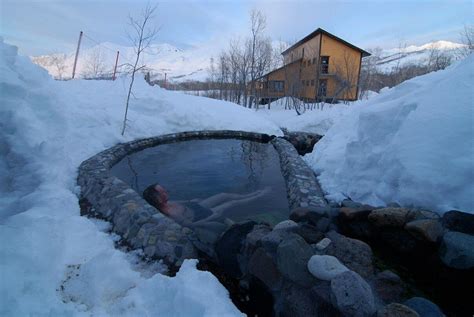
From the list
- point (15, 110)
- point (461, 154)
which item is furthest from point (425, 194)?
point (15, 110)

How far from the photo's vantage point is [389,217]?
2.98 metres

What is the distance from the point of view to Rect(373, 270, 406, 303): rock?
210cm

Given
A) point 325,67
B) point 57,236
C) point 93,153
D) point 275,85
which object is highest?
point 325,67

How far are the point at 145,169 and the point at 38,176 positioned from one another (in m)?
2.60

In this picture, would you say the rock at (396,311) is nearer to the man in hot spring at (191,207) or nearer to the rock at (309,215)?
the rock at (309,215)

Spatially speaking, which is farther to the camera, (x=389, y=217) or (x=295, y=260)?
(x=389, y=217)

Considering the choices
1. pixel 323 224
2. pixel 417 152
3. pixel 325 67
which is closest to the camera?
pixel 323 224

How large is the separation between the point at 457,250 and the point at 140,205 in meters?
3.78

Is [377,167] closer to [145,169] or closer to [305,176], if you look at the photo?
[305,176]

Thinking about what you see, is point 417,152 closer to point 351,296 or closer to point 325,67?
point 351,296

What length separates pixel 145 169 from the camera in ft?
23.0

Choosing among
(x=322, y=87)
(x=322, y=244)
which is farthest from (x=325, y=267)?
(x=322, y=87)

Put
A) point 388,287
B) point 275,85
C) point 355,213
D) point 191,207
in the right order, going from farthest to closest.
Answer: point 275,85 < point 191,207 < point 355,213 < point 388,287

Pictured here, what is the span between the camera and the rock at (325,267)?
2.02m
